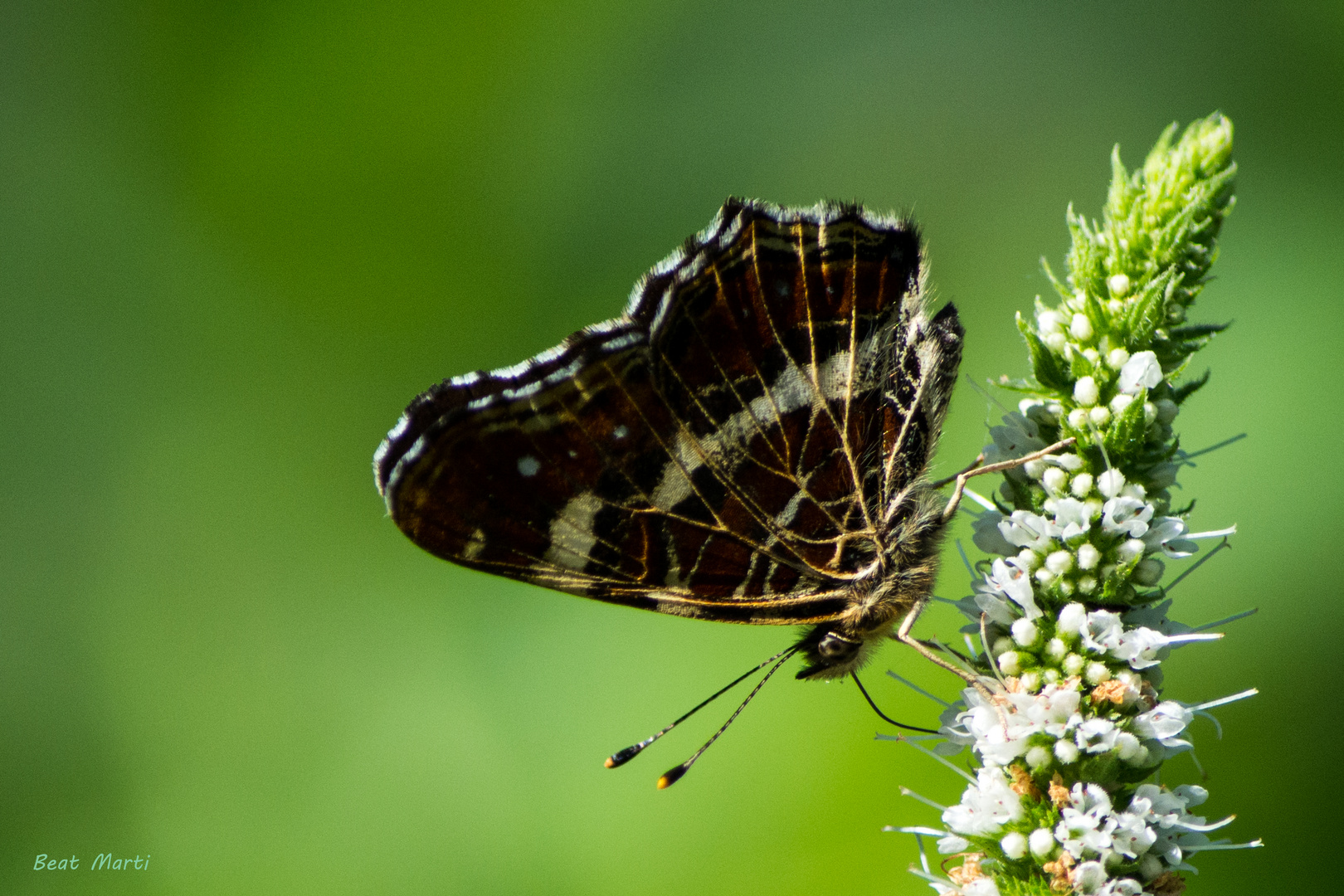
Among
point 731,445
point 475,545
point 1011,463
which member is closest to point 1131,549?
point 1011,463

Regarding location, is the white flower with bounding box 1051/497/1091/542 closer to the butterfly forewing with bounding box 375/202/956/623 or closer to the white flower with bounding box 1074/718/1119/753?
the white flower with bounding box 1074/718/1119/753

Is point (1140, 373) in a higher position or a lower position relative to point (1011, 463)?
higher

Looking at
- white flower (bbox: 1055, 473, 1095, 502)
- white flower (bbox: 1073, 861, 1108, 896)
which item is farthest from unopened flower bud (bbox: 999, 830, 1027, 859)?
white flower (bbox: 1055, 473, 1095, 502)

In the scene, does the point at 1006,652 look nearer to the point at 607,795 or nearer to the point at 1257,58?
the point at 607,795

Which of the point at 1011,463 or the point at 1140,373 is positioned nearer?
the point at 1140,373

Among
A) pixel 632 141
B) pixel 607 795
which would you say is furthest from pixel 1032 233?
pixel 607 795

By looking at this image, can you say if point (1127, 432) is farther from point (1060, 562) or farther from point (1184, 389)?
point (1060, 562)
